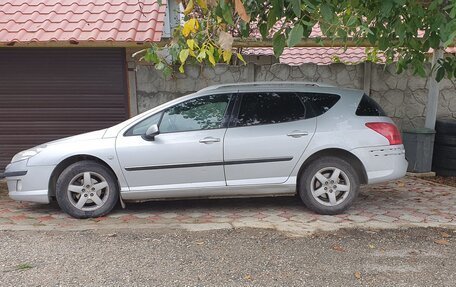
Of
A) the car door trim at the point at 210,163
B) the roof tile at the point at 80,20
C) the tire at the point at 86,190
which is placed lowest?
the tire at the point at 86,190

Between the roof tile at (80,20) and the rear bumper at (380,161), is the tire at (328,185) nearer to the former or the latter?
the rear bumper at (380,161)

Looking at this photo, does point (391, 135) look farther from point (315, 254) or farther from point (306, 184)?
point (315, 254)

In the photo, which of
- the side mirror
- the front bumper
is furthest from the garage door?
the side mirror

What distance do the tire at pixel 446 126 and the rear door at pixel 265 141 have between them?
332cm

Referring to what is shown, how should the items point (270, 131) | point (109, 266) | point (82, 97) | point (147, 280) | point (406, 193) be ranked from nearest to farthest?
point (147, 280)
point (109, 266)
point (270, 131)
point (406, 193)
point (82, 97)

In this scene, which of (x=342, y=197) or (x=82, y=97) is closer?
(x=342, y=197)

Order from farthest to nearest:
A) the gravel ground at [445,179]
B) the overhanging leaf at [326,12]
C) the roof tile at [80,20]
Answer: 1. the gravel ground at [445,179]
2. the roof tile at [80,20]
3. the overhanging leaf at [326,12]

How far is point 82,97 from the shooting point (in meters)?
7.56

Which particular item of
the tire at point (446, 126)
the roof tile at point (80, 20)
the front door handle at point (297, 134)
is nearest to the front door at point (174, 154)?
the front door handle at point (297, 134)

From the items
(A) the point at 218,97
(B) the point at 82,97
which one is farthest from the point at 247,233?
(B) the point at 82,97

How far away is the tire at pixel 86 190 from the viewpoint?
5121 millimetres

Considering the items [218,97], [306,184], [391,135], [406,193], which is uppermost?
[218,97]

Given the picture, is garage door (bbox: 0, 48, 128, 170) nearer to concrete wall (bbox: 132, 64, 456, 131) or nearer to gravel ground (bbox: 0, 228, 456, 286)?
concrete wall (bbox: 132, 64, 456, 131)

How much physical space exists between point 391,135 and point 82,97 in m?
5.22
